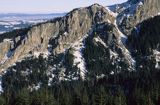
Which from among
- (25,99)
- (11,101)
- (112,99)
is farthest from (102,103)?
(11,101)

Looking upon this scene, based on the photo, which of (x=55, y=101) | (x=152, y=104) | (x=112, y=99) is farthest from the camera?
(x=55, y=101)

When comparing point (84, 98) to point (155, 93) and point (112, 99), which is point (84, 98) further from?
point (155, 93)

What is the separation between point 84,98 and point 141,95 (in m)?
23.6

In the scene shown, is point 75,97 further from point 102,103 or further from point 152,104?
point 152,104

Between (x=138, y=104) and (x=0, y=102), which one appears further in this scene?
(x=0, y=102)

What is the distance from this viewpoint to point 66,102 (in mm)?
186250

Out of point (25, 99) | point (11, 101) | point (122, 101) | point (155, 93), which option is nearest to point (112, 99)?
point (122, 101)

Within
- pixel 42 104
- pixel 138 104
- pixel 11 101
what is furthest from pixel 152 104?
pixel 11 101

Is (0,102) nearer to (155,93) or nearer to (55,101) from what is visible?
(55,101)

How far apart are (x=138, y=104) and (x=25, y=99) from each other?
45462 millimetres

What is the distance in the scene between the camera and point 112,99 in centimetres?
17688

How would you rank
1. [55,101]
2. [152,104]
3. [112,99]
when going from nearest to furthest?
[152,104] < [112,99] < [55,101]

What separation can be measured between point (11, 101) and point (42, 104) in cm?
2439

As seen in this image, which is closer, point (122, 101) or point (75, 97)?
point (122, 101)
